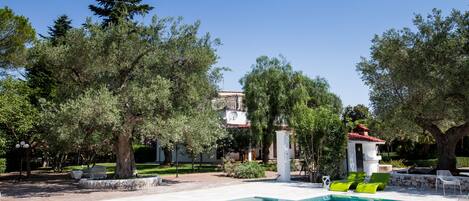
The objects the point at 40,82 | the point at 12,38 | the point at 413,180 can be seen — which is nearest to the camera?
the point at 413,180

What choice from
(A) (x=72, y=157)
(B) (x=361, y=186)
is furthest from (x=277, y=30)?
(A) (x=72, y=157)

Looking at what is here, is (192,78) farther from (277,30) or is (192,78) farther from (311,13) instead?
(311,13)

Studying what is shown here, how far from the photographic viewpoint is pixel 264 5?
62.3 feet

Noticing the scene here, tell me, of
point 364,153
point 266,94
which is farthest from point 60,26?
point 364,153

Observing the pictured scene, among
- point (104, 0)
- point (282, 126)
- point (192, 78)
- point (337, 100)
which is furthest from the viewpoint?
point (337, 100)

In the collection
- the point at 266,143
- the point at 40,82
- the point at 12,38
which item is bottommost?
the point at 266,143

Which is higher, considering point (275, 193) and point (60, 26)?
point (60, 26)

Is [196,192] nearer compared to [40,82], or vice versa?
[196,192]

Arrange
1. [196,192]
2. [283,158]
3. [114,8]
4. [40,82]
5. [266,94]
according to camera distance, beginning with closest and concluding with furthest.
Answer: [196,192] < [283,158] < [40,82] < [114,8] < [266,94]

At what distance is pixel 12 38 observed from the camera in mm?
24641

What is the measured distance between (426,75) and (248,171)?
12.9 metres

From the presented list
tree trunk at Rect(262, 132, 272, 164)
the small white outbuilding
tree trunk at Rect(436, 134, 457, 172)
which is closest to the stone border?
the small white outbuilding

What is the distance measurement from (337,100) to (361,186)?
22554 mm

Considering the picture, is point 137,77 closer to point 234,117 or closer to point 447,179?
point 447,179
